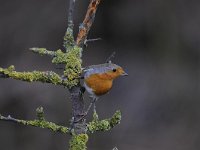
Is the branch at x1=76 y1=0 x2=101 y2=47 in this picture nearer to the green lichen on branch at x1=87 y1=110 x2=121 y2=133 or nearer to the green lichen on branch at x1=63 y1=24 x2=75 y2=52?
the green lichen on branch at x1=63 y1=24 x2=75 y2=52

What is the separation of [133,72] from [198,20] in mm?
737

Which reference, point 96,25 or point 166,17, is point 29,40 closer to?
point 96,25

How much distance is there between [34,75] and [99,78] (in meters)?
0.17

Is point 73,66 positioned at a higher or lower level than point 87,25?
lower

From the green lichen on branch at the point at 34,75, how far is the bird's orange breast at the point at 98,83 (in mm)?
69

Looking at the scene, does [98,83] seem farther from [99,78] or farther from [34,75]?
[34,75]

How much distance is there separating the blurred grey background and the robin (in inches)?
148

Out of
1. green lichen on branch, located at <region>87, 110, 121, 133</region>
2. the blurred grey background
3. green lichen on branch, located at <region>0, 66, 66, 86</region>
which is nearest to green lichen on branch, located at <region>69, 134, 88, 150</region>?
green lichen on branch, located at <region>87, 110, 121, 133</region>

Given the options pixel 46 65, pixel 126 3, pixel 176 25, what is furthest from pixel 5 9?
pixel 176 25

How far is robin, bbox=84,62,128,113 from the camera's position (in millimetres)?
1770

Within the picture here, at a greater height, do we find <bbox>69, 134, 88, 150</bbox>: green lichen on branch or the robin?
the robin

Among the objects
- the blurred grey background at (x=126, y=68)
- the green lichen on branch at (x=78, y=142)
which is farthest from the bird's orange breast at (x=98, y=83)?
the blurred grey background at (x=126, y=68)

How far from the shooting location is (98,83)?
177cm

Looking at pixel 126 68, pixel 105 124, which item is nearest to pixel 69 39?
pixel 105 124
